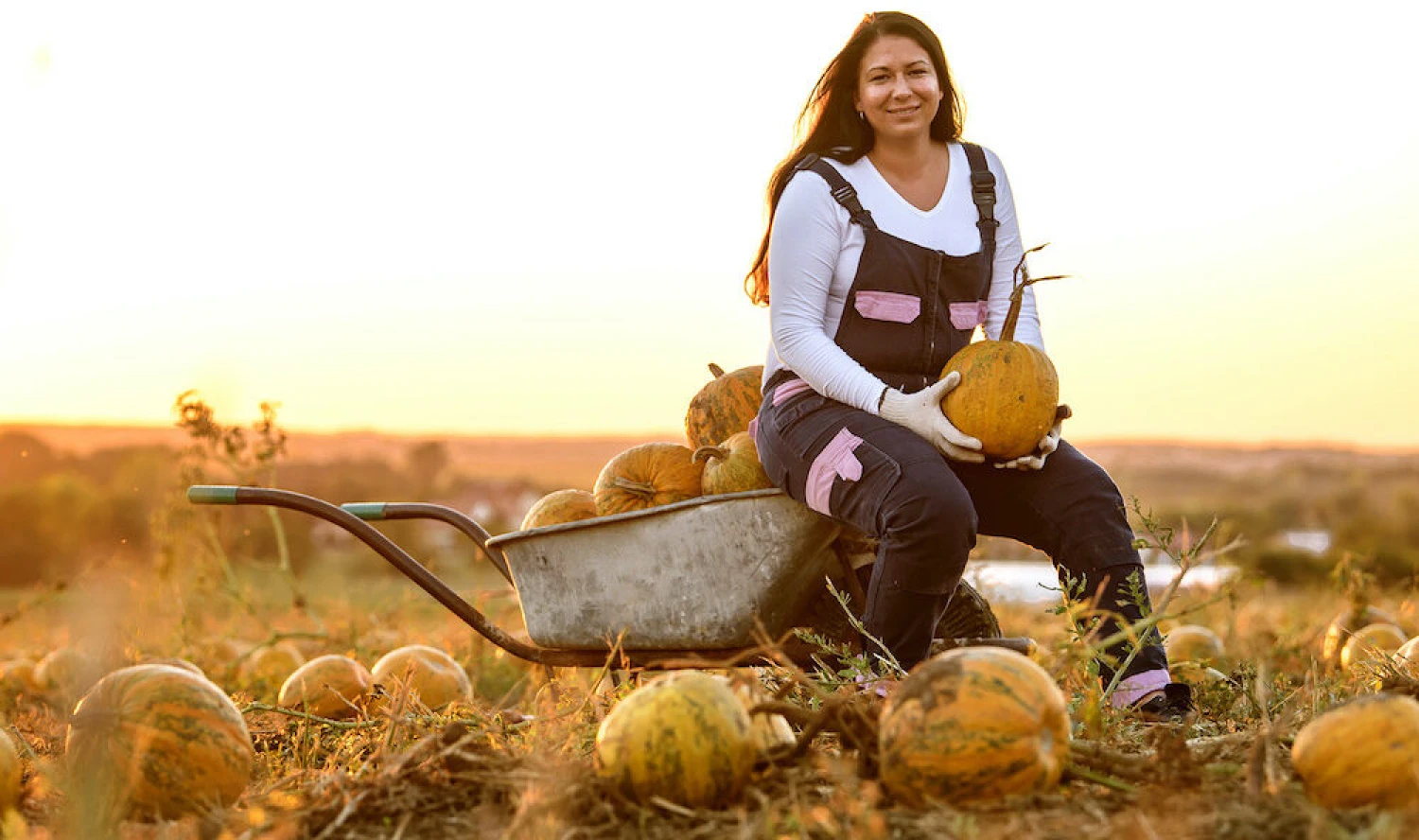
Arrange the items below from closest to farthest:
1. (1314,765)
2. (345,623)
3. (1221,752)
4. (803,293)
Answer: (1314,765) → (1221,752) → (803,293) → (345,623)

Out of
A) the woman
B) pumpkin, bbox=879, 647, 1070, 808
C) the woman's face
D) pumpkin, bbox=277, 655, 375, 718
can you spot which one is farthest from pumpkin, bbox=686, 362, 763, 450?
pumpkin, bbox=879, 647, 1070, 808

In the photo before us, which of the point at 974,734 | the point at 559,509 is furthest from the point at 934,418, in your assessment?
the point at 974,734

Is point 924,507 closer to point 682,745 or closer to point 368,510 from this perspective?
point 682,745

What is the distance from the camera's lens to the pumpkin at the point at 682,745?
7.34 feet

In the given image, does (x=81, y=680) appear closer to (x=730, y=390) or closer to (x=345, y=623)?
(x=730, y=390)

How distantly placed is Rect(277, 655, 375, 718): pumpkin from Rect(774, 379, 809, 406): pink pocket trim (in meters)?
1.51

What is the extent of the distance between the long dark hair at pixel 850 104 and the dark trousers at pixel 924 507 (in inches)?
27.2

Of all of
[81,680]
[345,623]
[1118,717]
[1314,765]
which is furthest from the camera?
[345,623]

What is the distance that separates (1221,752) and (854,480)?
108 centimetres

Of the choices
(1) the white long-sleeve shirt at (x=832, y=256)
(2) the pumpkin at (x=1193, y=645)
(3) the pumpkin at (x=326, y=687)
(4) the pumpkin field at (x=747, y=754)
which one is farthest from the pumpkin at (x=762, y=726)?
(2) the pumpkin at (x=1193, y=645)

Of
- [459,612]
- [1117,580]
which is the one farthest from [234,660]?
[1117,580]

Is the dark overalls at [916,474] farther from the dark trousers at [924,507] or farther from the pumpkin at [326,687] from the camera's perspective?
the pumpkin at [326,687]

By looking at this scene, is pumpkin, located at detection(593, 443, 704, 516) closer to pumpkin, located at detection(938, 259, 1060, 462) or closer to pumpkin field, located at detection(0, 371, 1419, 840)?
pumpkin field, located at detection(0, 371, 1419, 840)

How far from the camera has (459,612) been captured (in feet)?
13.5
